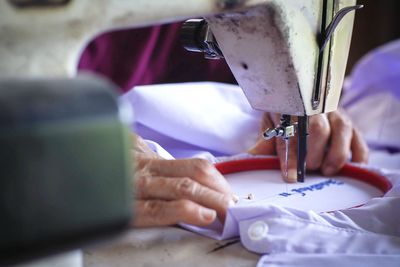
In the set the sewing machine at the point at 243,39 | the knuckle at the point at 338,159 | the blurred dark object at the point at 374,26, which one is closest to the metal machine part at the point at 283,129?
the sewing machine at the point at 243,39

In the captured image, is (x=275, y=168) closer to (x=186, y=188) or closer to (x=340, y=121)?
(x=340, y=121)

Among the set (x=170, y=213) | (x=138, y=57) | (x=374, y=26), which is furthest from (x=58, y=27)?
(x=374, y=26)

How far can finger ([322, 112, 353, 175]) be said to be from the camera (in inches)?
30.5

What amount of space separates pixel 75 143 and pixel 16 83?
6cm

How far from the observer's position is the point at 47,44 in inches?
13.7

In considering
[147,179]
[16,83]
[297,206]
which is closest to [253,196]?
[297,206]

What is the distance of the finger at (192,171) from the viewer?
1.77 ft

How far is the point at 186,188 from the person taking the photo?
1.70 ft

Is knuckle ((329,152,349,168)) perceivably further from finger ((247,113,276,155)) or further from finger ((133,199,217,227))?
finger ((133,199,217,227))

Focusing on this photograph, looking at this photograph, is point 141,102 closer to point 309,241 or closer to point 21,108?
point 309,241

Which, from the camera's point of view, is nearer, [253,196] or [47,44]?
[47,44]

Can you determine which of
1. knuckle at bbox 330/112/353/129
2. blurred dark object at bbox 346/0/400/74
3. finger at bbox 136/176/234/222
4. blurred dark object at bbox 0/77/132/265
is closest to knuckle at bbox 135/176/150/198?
finger at bbox 136/176/234/222

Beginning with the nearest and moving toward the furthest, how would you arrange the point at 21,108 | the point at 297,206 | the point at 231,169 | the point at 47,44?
1. the point at 21,108
2. the point at 47,44
3. the point at 297,206
4. the point at 231,169

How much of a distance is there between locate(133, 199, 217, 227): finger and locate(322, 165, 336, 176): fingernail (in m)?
0.32
